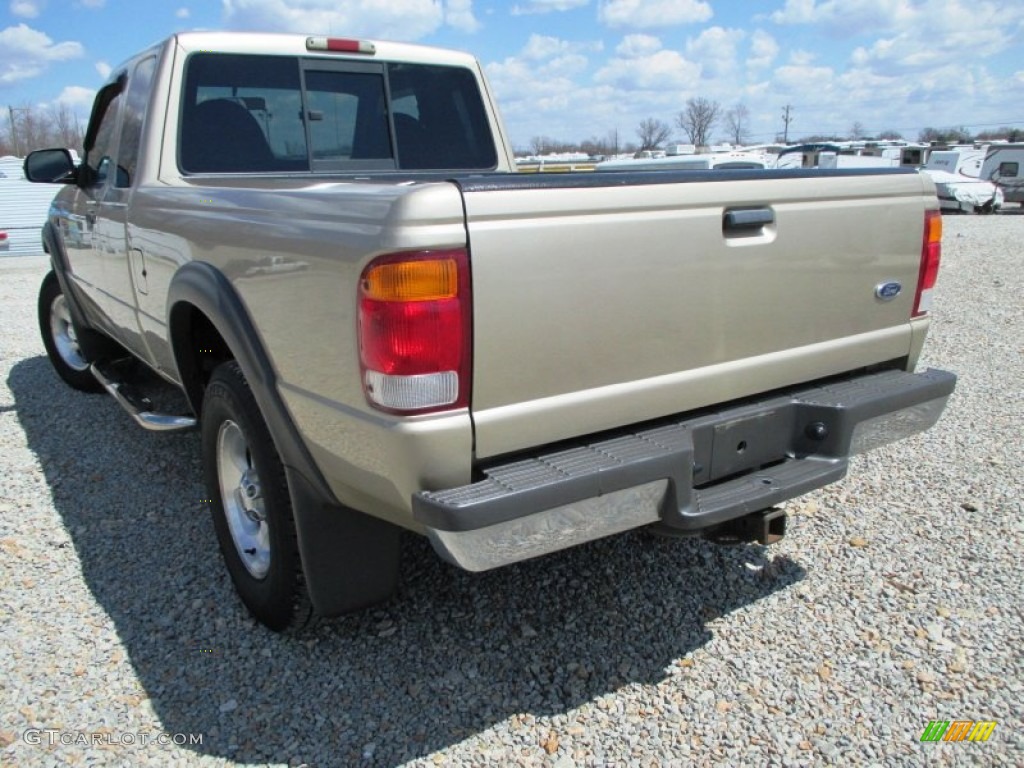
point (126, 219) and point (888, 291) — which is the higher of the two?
point (126, 219)

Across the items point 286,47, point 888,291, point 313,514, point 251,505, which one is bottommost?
point 251,505

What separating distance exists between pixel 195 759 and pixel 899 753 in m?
2.00

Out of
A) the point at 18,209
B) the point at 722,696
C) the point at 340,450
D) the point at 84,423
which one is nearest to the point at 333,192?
the point at 340,450

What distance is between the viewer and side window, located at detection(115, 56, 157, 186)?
11.6 ft

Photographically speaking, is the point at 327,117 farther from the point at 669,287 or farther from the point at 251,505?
the point at 669,287

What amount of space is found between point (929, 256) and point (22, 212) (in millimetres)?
18791

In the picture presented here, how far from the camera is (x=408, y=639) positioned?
2.79 m

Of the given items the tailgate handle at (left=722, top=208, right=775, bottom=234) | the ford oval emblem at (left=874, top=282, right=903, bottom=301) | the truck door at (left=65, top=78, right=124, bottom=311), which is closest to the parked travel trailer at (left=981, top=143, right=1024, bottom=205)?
the ford oval emblem at (left=874, top=282, right=903, bottom=301)

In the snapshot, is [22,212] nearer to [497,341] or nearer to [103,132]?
[103,132]

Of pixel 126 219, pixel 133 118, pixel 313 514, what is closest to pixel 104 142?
pixel 133 118

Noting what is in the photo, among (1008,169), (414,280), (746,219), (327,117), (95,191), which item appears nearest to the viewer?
(414,280)

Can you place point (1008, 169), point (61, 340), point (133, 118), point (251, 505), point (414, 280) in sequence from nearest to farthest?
point (414, 280)
point (251, 505)
point (133, 118)
point (61, 340)
point (1008, 169)

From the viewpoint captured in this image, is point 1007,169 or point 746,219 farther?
point 1007,169

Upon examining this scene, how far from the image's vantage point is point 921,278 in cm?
289
